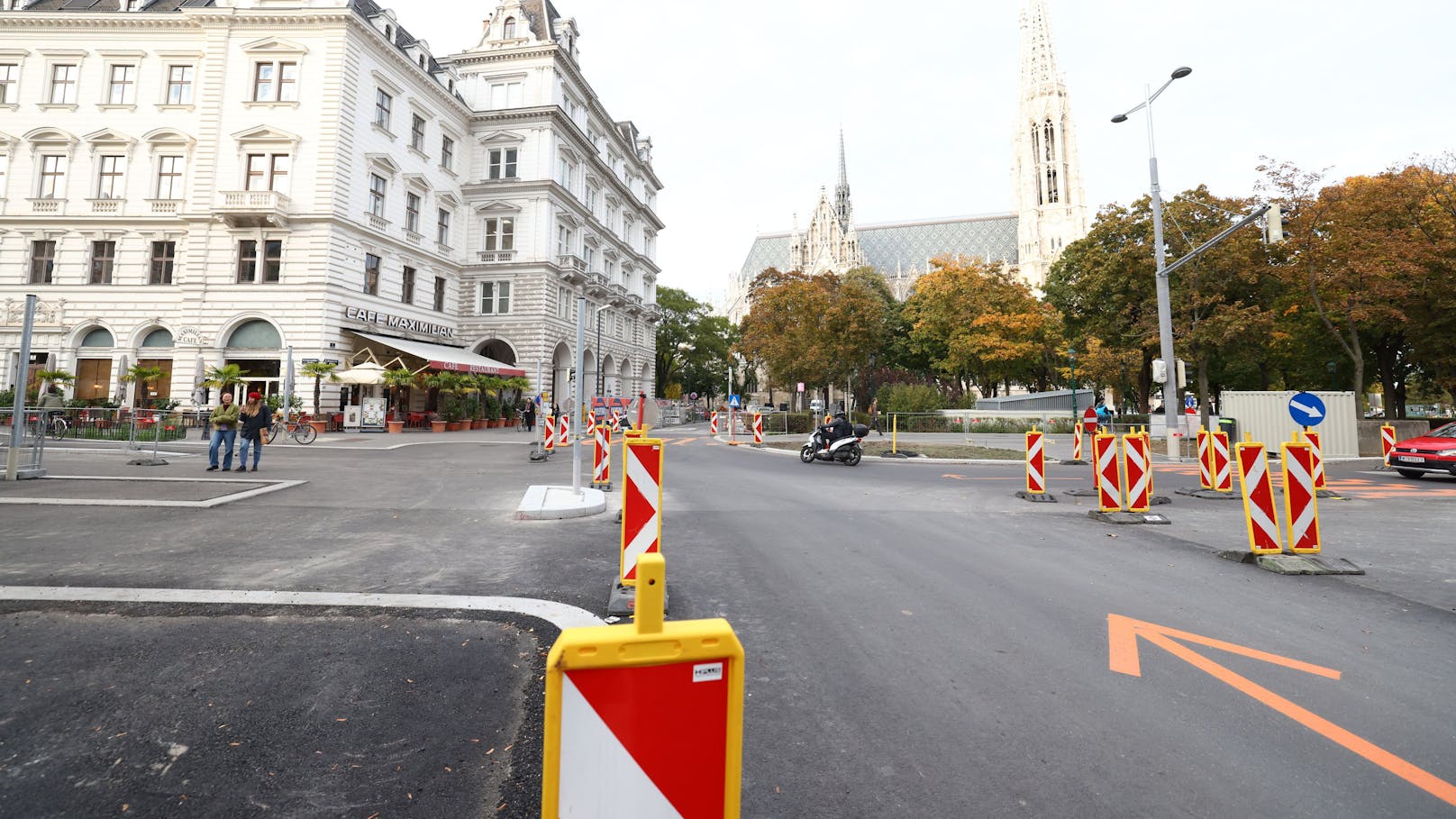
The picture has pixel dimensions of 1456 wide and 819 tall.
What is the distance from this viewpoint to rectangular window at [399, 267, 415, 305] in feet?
100

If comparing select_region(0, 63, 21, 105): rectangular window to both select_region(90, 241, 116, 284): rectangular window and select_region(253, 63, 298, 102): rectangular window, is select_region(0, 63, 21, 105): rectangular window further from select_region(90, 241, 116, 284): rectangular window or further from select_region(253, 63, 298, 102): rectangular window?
select_region(253, 63, 298, 102): rectangular window

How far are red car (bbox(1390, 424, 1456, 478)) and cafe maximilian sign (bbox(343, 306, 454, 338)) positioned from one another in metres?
35.7

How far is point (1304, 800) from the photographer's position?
2184 millimetres

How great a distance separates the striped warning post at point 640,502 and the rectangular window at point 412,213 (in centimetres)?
3180

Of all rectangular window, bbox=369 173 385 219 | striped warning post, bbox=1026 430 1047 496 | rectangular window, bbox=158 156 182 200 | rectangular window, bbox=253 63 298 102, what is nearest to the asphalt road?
striped warning post, bbox=1026 430 1047 496

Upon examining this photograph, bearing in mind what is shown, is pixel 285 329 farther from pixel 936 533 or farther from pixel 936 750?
pixel 936 750

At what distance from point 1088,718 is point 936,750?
87cm

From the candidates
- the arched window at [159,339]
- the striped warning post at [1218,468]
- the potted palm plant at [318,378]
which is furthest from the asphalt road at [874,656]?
the arched window at [159,339]

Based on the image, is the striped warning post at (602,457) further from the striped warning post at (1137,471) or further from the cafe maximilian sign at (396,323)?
the cafe maximilian sign at (396,323)

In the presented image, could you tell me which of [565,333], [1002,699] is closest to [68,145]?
[565,333]

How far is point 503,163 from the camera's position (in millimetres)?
35000

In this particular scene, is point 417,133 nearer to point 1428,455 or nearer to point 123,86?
point 123,86

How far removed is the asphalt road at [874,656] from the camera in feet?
7.32

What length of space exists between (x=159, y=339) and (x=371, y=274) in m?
9.32
